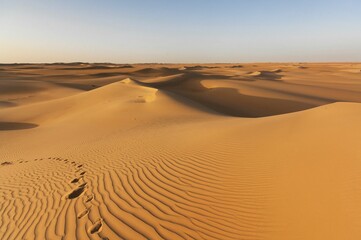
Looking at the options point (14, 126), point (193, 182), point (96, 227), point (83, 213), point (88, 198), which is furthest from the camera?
point (14, 126)

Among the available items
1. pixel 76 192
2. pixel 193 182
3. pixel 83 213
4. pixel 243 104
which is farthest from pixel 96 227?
pixel 243 104

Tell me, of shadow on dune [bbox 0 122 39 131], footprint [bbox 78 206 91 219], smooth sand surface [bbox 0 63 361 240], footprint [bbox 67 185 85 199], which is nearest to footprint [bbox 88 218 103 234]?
smooth sand surface [bbox 0 63 361 240]

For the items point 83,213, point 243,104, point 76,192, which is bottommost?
point 243,104

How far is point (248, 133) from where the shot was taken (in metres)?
8.10

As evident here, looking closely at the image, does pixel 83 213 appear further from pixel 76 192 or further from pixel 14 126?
pixel 14 126

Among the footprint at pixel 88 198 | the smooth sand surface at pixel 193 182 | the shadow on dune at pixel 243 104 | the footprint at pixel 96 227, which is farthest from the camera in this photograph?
the shadow on dune at pixel 243 104

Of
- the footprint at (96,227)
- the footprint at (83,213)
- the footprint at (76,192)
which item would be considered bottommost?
the footprint at (76,192)

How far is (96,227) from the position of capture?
13.9ft

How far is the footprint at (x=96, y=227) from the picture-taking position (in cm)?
412

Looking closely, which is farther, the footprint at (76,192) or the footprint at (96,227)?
the footprint at (76,192)

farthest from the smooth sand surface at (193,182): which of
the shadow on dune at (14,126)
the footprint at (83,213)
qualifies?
the shadow on dune at (14,126)

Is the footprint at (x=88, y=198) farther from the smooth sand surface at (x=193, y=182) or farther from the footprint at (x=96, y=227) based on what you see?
the footprint at (x=96, y=227)

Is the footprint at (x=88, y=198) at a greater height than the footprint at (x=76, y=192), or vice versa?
the footprint at (x=88, y=198)

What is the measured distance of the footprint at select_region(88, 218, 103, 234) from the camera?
4125mm
